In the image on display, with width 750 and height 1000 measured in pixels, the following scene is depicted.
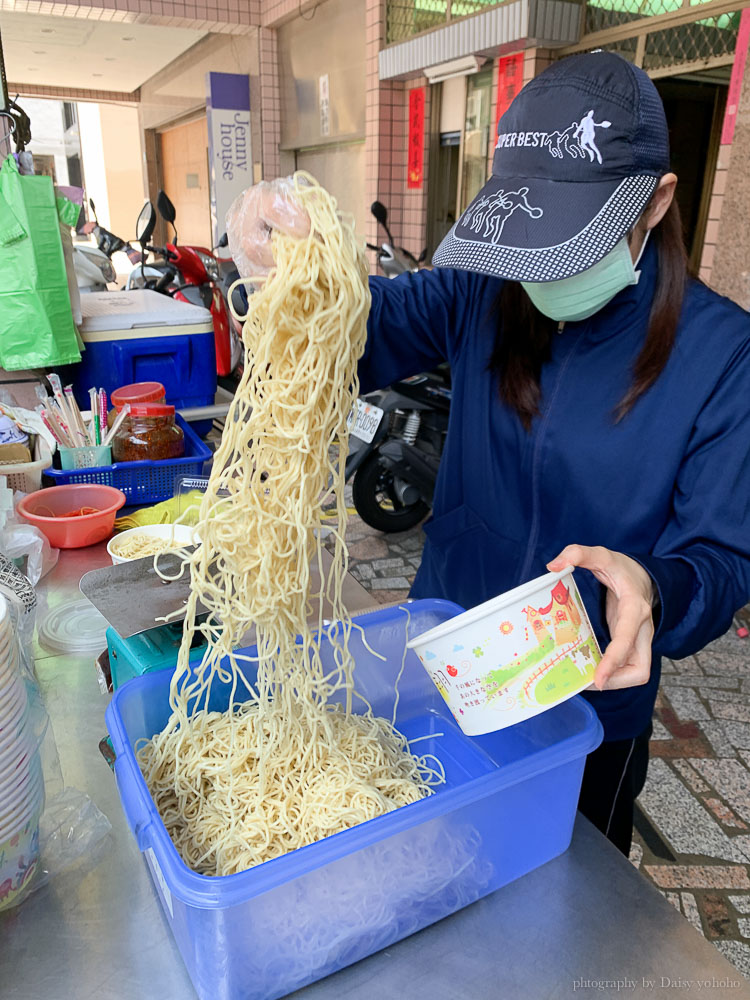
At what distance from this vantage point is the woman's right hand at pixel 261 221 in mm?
917

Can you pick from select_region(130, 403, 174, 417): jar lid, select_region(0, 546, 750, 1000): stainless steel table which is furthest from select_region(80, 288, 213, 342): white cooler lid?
select_region(0, 546, 750, 1000): stainless steel table

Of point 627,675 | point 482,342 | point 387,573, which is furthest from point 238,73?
point 627,675

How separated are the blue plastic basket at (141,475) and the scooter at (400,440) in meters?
1.71

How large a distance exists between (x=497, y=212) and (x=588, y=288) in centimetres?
20

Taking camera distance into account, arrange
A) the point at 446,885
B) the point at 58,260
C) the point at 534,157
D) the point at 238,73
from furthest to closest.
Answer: the point at 238,73 → the point at 58,260 → the point at 534,157 → the point at 446,885

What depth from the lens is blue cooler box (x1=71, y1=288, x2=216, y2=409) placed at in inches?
95.7

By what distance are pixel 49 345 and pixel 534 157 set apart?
1.61 m

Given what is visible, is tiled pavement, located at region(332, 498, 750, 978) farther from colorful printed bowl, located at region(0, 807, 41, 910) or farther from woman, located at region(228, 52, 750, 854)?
colorful printed bowl, located at region(0, 807, 41, 910)

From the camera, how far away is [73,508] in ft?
6.32

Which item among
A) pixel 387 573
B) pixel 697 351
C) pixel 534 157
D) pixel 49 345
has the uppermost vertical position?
pixel 534 157

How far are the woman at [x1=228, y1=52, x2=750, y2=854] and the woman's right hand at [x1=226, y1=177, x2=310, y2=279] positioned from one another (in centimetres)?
30

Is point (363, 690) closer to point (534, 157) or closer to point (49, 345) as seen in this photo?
point (534, 157)

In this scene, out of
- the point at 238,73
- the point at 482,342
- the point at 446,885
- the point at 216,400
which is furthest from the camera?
the point at 238,73

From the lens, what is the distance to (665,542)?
121 centimetres
